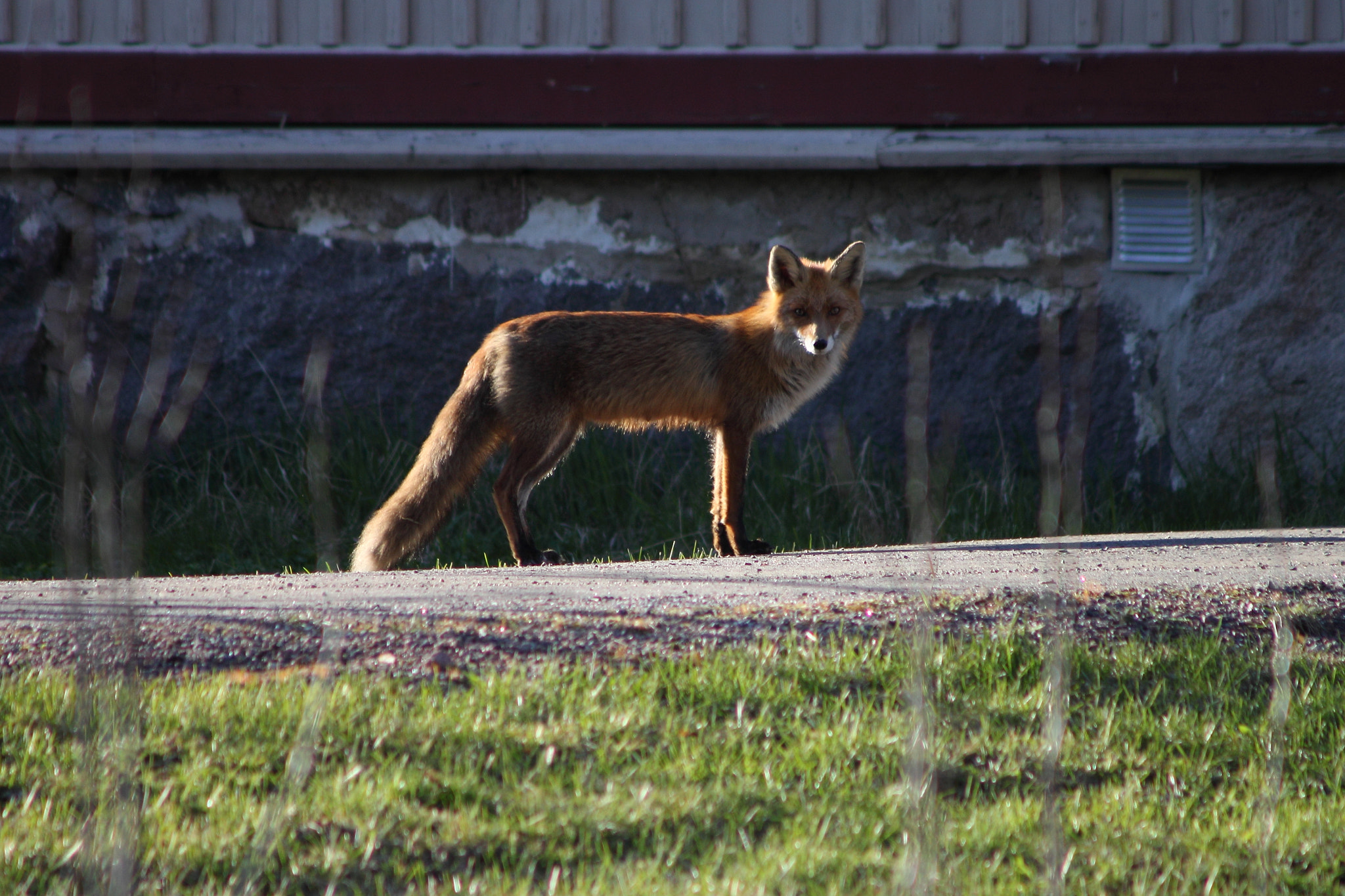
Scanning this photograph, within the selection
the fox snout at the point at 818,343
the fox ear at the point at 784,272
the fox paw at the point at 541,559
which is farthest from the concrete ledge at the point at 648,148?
the fox paw at the point at 541,559

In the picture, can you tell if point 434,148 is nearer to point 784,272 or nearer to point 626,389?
point 626,389

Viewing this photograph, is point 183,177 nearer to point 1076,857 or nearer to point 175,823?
point 175,823

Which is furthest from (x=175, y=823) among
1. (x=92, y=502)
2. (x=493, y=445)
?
(x=92, y=502)

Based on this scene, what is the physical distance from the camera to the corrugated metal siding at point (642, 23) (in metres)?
7.50

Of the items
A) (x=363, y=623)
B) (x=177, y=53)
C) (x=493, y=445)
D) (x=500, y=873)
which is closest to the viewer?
(x=500, y=873)

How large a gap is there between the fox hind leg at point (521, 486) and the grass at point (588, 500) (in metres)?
0.75

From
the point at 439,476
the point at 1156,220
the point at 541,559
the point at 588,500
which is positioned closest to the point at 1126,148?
the point at 1156,220

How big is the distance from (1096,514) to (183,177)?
19.4ft

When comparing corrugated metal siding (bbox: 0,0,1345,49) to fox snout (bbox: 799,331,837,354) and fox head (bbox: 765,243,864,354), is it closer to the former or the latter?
fox head (bbox: 765,243,864,354)

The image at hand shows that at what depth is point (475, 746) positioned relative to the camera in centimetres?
271

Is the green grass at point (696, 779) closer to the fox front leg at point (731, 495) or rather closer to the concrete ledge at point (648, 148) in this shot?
the fox front leg at point (731, 495)

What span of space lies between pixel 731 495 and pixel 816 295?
1.14 meters

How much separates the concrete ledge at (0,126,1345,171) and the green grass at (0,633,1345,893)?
481cm

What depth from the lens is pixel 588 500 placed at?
730 cm
